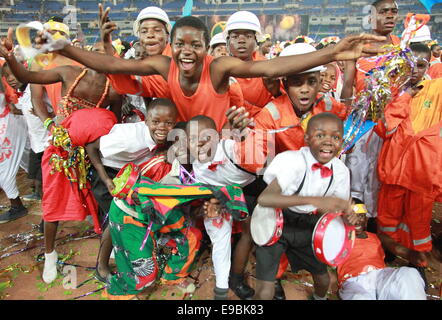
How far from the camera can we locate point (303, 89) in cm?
230

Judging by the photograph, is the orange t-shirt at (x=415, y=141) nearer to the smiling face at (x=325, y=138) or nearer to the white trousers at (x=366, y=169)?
the white trousers at (x=366, y=169)

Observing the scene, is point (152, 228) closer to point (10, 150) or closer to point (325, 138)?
point (325, 138)

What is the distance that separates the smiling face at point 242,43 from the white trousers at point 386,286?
2233 mm

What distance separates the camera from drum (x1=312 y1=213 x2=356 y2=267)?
1.96m

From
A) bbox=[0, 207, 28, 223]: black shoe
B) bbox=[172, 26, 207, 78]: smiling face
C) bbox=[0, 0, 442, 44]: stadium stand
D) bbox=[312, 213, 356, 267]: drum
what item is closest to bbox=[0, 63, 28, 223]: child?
bbox=[0, 207, 28, 223]: black shoe

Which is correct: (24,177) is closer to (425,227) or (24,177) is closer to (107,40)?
(107,40)

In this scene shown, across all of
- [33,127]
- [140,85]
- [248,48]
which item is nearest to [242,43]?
[248,48]

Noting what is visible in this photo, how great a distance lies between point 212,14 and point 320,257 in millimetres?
25751

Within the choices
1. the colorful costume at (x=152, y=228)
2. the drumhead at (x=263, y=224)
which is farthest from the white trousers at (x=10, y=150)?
the drumhead at (x=263, y=224)

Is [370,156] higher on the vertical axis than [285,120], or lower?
lower

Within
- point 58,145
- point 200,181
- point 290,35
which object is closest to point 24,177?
point 58,145

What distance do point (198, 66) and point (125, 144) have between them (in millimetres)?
808

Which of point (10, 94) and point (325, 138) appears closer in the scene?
point (325, 138)
